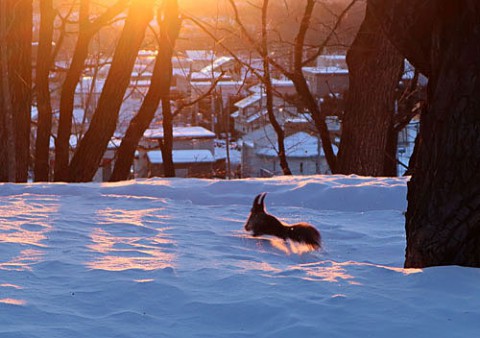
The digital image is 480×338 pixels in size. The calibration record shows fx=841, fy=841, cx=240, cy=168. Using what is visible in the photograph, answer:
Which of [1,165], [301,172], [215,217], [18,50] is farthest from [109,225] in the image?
[301,172]

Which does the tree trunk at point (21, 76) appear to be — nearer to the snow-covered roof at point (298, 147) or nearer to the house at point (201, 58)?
the house at point (201, 58)


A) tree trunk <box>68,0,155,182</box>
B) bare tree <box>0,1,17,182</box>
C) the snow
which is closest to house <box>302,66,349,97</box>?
tree trunk <box>68,0,155,182</box>

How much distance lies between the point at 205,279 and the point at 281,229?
83.3 inches

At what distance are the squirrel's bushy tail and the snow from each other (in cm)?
12

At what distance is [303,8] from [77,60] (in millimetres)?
6774

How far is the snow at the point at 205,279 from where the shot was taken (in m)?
3.99

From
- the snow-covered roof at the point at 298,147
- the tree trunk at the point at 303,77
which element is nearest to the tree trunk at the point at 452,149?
the tree trunk at the point at 303,77

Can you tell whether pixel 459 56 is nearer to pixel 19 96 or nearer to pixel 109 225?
pixel 109 225

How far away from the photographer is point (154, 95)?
16.9 m

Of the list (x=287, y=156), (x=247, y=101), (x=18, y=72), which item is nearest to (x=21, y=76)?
(x=18, y=72)

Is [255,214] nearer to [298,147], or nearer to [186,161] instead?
[298,147]

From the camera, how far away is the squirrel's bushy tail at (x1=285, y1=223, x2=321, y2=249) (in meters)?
6.86

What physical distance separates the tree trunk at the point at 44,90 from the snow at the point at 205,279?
8325 mm

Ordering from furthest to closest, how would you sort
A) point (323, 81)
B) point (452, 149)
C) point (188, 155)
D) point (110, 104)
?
point (188, 155), point (323, 81), point (110, 104), point (452, 149)
